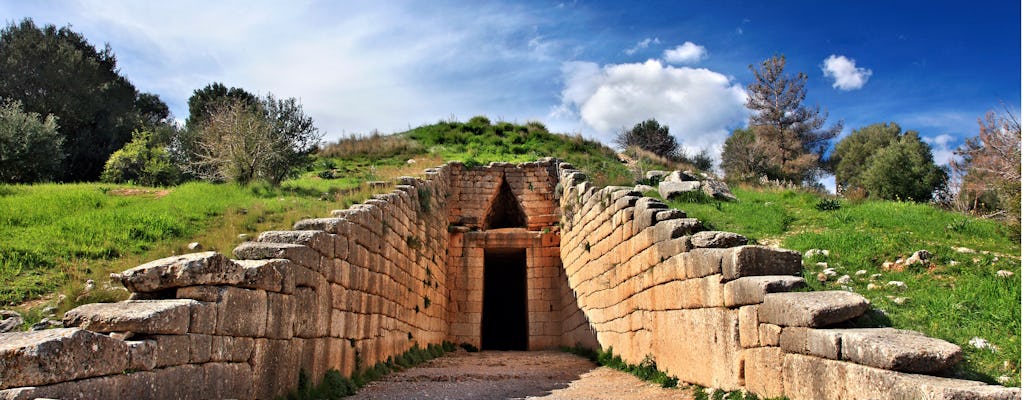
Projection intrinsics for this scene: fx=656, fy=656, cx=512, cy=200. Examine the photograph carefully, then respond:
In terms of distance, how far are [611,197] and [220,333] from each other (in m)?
7.08

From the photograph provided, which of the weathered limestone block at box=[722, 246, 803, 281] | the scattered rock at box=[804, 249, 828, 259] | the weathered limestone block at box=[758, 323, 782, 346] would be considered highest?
the scattered rock at box=[804, 249, 828, 259]

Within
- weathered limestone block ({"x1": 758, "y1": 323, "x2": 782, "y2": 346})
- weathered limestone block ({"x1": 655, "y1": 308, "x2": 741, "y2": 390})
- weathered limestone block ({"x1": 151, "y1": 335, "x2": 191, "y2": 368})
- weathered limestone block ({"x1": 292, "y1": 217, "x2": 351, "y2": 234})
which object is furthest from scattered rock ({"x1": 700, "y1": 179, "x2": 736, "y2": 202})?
weathered limestone block ({"x1": 151, "y1": 335, "x2": 191, "y2": 368})

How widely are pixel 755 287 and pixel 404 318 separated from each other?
717 centimetres

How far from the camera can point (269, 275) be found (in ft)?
20.7

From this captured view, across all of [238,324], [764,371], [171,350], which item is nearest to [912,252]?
[764,371]

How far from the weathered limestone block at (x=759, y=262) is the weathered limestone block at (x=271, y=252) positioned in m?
4.47

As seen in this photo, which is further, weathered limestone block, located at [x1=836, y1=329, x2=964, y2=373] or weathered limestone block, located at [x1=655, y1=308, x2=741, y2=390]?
weathered limestone block, located at [x1=655, y1=308, x2=741, y2=390]

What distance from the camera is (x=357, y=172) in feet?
68.7

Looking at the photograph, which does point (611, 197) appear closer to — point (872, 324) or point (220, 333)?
point (872, 324)

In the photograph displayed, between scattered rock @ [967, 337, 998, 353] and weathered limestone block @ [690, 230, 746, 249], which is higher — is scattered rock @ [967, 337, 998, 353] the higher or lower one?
the lower one

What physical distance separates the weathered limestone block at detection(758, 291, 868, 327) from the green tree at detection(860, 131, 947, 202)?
Result: 23.5 metres

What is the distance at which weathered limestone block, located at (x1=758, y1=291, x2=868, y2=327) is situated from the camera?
5.16 m

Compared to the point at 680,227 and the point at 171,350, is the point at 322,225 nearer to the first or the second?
the point at 171,350

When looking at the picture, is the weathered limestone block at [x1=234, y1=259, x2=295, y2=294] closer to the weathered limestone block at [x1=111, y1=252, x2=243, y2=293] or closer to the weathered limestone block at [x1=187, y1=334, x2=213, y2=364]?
the weathered limestone block at [x1=111, y1=252, x2=243, y2=293]
